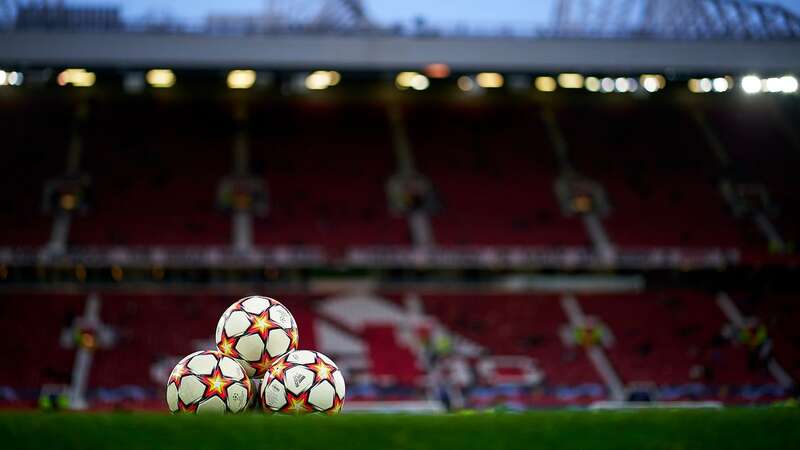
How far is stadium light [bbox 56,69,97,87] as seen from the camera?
37.3 metres

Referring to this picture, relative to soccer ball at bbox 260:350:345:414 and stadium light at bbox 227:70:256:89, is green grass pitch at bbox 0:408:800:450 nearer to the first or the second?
soccer ball at bbox 260:350:345:414

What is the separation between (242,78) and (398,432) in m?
30.4

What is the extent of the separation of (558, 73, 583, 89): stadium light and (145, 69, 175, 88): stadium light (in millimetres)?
14711

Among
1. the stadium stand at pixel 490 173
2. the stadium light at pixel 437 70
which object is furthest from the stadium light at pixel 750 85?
the stadium light at pixel 437 70

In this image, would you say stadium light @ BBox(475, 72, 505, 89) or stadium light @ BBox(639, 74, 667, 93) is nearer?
stadium light @ BBox(475, 72, 505, 89)

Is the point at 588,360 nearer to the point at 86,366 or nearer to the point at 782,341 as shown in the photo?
the point at 782,341

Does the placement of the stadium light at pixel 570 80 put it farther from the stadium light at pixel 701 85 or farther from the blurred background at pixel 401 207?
the stadium light at pixel 701 85

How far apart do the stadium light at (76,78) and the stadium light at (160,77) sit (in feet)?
7.00

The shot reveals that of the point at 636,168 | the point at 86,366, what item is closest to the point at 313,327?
the point at 86,366

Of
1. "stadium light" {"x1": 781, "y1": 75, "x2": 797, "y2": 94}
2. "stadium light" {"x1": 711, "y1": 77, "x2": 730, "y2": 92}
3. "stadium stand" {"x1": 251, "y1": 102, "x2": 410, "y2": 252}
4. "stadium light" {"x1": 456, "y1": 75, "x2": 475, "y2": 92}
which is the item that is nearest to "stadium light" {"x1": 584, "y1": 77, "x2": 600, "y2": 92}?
"stadium light" {"x1": 711, "y1": 77, "x2": 730, "y2": 92}

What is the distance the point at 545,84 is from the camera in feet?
136

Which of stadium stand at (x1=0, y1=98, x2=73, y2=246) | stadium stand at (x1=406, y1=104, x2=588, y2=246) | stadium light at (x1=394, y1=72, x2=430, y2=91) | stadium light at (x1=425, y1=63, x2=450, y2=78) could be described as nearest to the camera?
stadium stand at (x1=0, y1=98, x2=73, y2=246)

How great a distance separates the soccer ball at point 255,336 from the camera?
42.8 feet

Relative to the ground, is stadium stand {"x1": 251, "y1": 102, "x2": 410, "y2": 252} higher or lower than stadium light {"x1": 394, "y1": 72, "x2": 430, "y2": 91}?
lower
